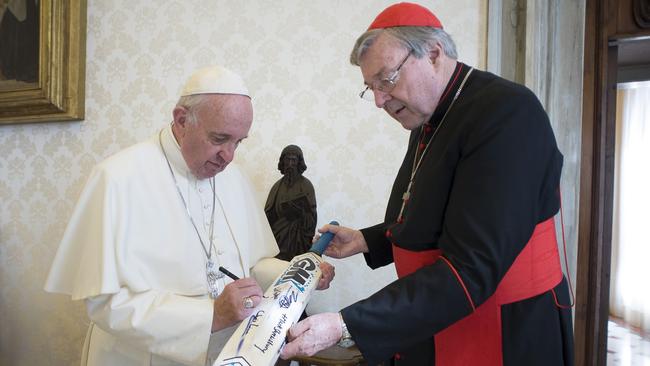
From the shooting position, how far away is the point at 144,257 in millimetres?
1736

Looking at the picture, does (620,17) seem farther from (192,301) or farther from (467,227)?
(192,301)

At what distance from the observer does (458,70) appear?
1.41 meters

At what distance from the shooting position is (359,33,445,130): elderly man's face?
1.33 meters

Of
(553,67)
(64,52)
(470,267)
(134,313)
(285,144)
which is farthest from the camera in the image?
(64,52)

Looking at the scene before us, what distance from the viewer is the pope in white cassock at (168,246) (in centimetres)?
157

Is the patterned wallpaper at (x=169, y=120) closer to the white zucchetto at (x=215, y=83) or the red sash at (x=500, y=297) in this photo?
the white zucchetto at (x=215, y=83)

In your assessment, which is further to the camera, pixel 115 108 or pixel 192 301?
pixel 115 108

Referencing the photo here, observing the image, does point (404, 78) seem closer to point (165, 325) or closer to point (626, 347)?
point (165, 325)

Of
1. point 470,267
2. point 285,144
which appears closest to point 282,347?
point 470,267

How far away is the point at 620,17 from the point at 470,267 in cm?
221

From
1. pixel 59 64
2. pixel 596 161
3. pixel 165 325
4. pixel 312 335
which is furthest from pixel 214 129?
pixel 59 64

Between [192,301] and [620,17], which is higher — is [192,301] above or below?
below

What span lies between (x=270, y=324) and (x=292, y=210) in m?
1.52

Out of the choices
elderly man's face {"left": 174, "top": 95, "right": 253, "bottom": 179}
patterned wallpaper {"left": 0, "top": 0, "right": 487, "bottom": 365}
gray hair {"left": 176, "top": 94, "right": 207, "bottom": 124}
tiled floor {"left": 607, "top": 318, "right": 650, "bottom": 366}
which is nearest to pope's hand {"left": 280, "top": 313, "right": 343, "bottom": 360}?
elderly man's face {"left": 174, "top": 95, "right": 253, "bottom": 179}
